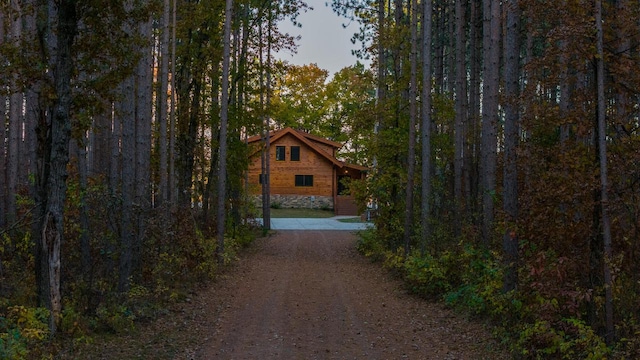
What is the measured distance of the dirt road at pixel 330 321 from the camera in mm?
9711

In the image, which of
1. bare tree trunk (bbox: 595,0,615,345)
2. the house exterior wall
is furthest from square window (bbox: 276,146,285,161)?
bare tree trunk (bbox: 595,0,615,345)

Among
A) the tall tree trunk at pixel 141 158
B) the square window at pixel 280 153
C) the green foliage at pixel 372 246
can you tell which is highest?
the square window at pixel 280 153

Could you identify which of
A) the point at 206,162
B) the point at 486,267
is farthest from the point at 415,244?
the point at 206,162

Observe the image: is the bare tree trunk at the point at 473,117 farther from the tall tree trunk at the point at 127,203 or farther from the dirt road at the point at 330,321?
the tall tree trunk at the point at 127,203

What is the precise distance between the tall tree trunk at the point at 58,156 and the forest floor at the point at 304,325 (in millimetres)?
1113

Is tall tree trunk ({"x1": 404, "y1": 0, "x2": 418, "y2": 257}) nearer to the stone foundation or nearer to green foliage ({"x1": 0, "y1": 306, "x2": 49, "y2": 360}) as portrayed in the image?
green foliage ({"x1": 0, "y1": 306, "x2": 49, "y2": 360})

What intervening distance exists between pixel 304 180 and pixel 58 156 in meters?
48.5

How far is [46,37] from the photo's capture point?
31.1 ft

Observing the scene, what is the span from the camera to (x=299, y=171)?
5675cm

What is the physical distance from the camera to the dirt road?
971cm

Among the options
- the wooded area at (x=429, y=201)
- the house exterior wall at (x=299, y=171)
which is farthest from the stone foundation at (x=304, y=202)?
the wooded area at (x=429, y=201)

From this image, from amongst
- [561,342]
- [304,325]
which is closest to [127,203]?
[304,325]

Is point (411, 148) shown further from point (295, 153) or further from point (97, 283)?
point (295, 153)

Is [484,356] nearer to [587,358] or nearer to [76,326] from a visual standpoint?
[587,358]
